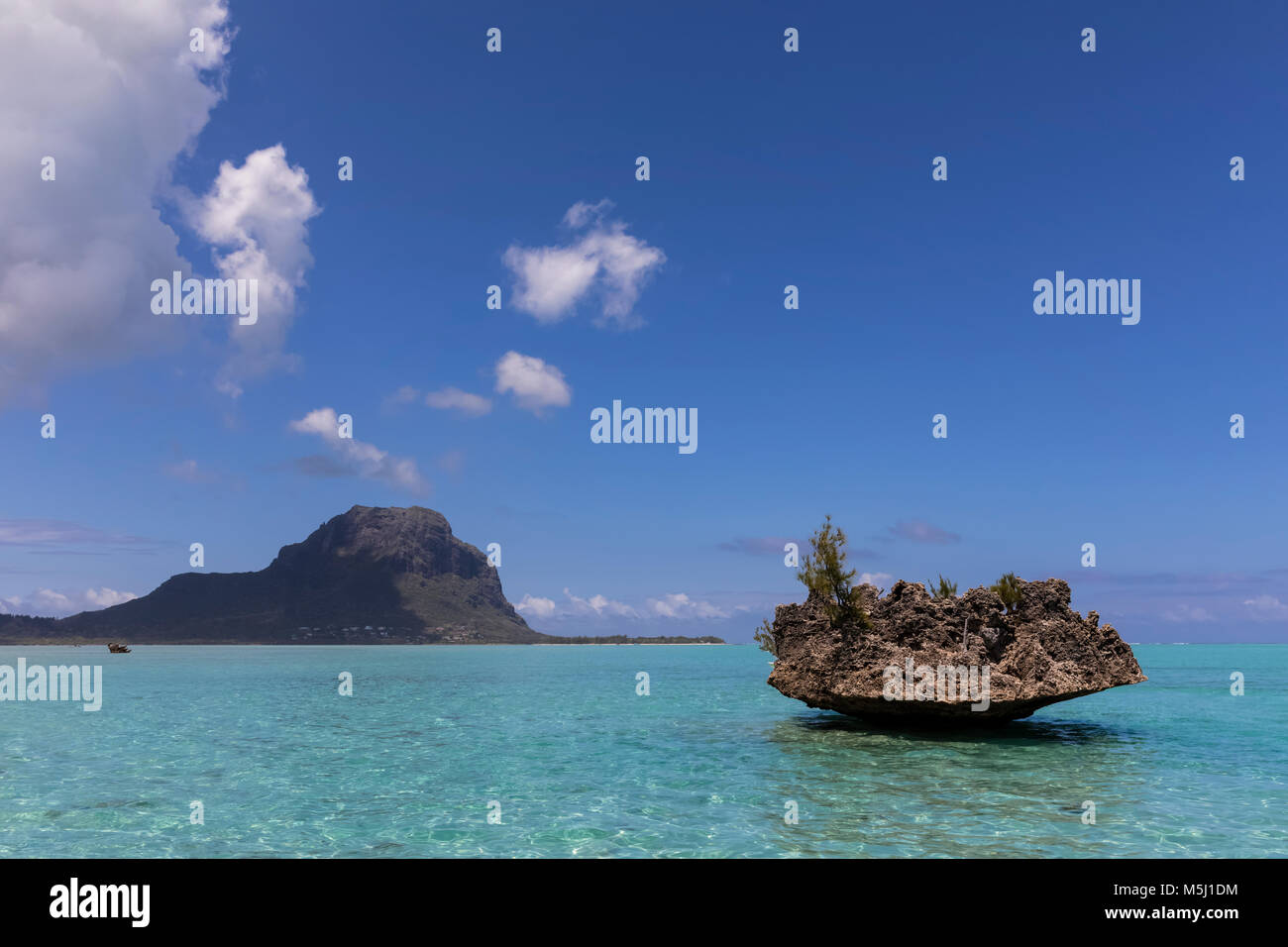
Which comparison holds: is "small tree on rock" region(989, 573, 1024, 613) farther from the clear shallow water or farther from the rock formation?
the clear shallow water

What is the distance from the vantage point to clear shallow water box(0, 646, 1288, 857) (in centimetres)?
1451

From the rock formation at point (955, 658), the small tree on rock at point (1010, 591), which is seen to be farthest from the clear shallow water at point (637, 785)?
the small tree on rock at point (1010, 591)

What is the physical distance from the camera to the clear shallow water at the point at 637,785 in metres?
14.5

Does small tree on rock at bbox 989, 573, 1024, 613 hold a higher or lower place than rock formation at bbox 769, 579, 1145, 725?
higher

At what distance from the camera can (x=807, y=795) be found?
18.0m

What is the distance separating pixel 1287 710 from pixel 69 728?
2490 inches

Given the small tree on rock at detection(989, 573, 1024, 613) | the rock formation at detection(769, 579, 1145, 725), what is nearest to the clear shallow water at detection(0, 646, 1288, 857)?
the rock formation at detection(769, 579, 1145, 725)

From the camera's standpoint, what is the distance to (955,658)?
92.5 feet

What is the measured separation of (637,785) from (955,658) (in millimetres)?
14579

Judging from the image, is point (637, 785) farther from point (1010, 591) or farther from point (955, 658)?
point (1010, 591)

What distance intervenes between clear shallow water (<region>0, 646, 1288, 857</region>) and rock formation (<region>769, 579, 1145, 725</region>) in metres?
1.50
